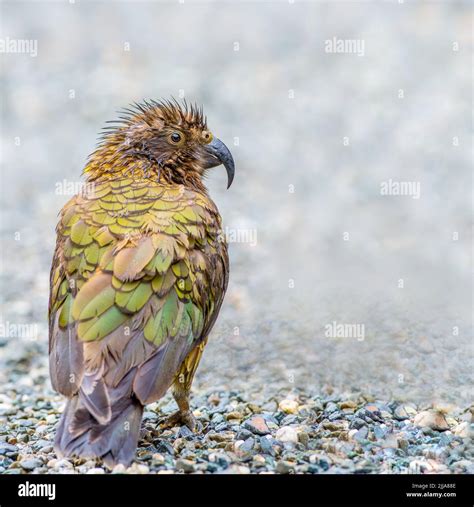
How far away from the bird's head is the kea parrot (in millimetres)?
10

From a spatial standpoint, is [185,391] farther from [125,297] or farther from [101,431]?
[101,431]

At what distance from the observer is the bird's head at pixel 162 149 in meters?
9.45

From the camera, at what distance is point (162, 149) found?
31.3ft

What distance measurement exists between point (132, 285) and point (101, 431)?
4.18 feet

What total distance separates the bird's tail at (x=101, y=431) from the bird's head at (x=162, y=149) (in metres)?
2.75

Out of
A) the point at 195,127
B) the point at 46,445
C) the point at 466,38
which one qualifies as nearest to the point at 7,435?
the point at 46,445

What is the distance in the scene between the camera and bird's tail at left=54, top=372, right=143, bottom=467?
7199 millimetres

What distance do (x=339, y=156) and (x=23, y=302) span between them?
7.90 m
